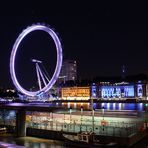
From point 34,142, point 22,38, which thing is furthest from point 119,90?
point 34,142

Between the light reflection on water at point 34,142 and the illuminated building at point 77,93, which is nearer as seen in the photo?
the light reflection on water at point 34,142

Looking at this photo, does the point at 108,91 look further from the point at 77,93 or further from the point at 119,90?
the point at 77,93

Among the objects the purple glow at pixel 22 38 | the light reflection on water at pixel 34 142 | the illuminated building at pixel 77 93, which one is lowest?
the light reflection on water at pixel 34 142

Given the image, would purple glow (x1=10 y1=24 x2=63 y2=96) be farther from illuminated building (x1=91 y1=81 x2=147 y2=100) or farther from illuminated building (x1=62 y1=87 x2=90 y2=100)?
illuminated building (x1=62 y1=87 x2=90 y2=100)

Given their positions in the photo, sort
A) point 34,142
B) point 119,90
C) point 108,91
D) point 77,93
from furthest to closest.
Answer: point 77,93 < point 108,91 < point 119,90 < point 34,142

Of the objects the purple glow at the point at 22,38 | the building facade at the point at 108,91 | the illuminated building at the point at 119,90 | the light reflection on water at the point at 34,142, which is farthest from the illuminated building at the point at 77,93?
the light reflection on water at the point at 34,142

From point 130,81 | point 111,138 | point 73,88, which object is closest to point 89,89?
point 73,88

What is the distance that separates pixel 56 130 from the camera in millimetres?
31578

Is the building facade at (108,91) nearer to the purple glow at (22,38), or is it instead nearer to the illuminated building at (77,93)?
the illuminated building at (77,93)

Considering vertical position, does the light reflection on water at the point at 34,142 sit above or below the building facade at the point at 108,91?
below

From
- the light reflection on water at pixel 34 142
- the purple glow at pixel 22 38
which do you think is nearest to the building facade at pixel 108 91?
the purple glow at pixel 22 38

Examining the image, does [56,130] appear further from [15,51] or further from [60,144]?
[15,51]

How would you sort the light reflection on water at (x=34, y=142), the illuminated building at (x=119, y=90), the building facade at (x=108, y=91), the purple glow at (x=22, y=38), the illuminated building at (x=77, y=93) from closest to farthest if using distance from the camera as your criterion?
1. the light reflection on water at (x=34, y=142)
2. the purple glow at (x=22, y=38)
3. the illuminated building at (x=119, y=90)
4. the building facade at (x=108, y=91)
5. the illuminated building at (x=77, y=93)

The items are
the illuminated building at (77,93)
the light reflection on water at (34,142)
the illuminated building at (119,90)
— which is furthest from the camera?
the illuminated building at (77,93)
